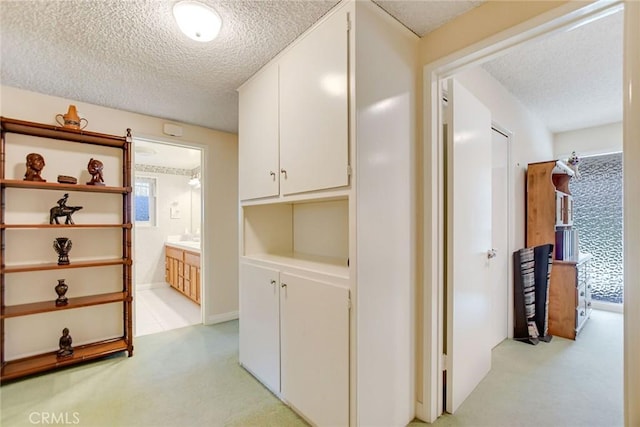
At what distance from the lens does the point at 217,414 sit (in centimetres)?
175

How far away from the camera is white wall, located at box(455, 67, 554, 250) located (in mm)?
2406

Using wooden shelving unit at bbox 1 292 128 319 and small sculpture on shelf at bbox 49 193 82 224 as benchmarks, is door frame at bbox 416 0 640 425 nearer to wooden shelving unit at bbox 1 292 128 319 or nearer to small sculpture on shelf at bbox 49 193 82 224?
wooden shelving unit at bbox 1 292 128 319

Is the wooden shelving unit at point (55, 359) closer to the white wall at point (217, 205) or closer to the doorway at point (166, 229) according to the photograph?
the white wall at point (217, 205)

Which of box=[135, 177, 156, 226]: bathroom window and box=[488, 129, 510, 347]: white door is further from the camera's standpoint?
box=[135, 177, 156, 226]: bathroom window

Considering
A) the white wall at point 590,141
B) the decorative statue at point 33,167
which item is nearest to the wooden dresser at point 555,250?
the white wall at point 590,141

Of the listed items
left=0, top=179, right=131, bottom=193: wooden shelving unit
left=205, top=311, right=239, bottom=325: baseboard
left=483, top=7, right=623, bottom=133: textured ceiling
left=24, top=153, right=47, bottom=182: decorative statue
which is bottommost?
left=205, top=311, right=239, bottom=325: baseboard

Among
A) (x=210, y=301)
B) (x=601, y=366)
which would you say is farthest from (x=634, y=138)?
(x=210, y=301)

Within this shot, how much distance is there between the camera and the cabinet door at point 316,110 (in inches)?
56.9

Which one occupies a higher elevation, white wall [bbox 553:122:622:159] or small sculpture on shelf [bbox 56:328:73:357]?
white wall [bbox 553:122:622:159]

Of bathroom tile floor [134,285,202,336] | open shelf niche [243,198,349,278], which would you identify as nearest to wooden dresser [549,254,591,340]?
open shelf niche [243,198,349,278]

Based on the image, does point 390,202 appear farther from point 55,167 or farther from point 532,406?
point 55,167

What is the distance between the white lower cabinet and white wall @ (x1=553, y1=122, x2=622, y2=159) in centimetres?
459

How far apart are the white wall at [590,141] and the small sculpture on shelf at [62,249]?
19.9 feet

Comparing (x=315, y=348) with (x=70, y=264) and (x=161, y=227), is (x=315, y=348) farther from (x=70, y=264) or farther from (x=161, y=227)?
(x=161, y=227)
